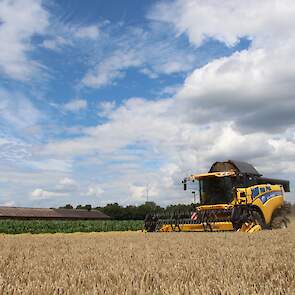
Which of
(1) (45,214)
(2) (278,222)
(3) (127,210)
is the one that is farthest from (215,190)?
(3) (127,210)

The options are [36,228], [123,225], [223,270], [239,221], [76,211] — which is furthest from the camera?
[76,211]

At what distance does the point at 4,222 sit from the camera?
3956 cm

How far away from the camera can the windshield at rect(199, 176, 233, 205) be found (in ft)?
58.0

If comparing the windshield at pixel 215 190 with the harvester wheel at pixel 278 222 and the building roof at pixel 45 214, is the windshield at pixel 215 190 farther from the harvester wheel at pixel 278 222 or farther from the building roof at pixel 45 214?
the building roof at pixel 45 214

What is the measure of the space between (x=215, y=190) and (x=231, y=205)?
1.66 metres

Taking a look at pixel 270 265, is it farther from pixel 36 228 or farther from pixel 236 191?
pixel 36 228

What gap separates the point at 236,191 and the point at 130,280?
531 inches

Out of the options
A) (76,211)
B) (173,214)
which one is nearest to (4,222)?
(173,214)

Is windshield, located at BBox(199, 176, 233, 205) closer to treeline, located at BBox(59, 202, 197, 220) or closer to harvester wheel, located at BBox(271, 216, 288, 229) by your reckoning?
harvester wheel, located at BBox(271, 216, 288, 229)

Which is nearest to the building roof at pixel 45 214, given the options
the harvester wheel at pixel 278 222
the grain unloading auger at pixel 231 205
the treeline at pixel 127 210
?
the treeline at pixel 127 210

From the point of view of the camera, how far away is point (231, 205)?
16.6m

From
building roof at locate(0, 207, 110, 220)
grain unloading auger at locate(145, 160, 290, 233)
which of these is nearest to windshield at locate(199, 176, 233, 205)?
grain unloading auger at locate(145, 160, 290, 233)

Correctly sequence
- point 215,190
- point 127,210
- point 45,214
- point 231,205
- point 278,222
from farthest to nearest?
point 127,210 → point 45,214 → point 278,222 → point 215,190 → point 231,205

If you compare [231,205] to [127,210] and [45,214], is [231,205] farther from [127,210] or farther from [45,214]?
[127,210]
